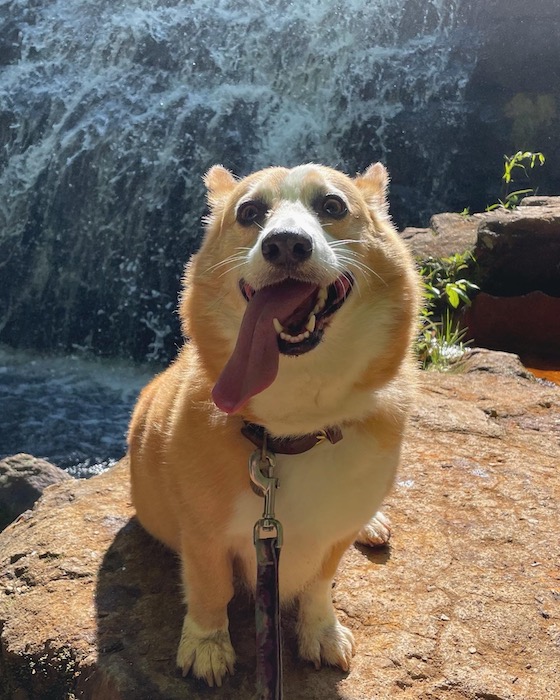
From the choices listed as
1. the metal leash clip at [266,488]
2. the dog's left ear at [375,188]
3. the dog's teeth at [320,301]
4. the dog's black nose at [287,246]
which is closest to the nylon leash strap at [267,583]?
the metal leash clip at [266,488]

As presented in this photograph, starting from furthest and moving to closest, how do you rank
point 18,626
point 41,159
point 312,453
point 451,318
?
point 41,159, point 451,318, point 18,626, point 312,453

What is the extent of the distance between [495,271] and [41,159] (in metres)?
6.06

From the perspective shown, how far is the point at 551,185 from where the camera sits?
9.09 meters

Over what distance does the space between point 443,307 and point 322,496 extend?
14.3ft

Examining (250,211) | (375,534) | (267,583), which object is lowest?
(375,534)

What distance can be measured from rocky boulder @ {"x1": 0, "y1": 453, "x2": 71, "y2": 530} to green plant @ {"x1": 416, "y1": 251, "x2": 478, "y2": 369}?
100 inches

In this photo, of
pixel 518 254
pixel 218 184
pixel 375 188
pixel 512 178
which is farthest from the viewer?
pixel 512 178

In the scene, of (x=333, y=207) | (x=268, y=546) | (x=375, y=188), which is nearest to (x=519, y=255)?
(x=375, y=188)

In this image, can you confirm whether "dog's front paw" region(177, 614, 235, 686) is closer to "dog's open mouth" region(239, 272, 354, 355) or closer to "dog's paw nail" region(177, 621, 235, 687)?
"dog's paw nail" region(177, 621, 235, 687)

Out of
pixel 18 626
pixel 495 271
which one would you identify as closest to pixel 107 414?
pixel 495 271

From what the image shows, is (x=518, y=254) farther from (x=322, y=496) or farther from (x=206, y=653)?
(x=206, y=653)

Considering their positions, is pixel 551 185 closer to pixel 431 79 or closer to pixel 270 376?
pixel 431 79

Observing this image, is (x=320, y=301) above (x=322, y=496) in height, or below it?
above

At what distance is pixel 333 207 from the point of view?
2.23 meters
